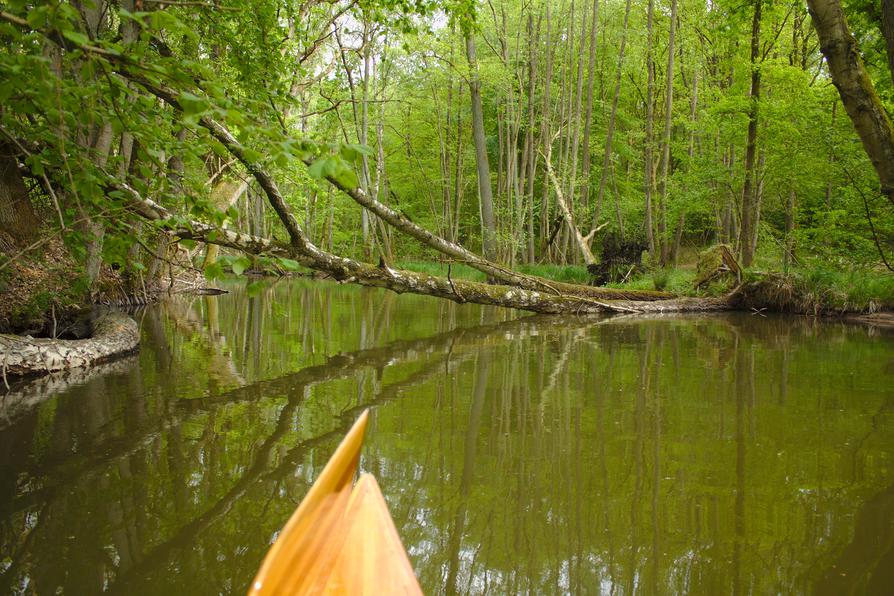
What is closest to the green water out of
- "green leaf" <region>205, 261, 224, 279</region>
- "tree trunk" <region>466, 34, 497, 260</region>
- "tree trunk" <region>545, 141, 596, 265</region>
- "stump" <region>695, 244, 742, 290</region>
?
"green leaf" <region>205, 261, 224, 279</region>

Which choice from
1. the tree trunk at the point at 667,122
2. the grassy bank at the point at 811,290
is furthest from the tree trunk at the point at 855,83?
the tree trunk at the point at 667,122

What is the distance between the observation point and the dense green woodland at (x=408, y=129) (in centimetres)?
232

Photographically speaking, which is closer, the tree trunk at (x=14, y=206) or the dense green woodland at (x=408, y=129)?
the dense green woodland at (x=408, y=129)

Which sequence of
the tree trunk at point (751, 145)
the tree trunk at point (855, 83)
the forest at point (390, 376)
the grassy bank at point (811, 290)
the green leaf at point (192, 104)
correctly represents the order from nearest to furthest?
the green leaf at point (192, 104), the forest at point (390, 376), the tree trunk at point (855, 83), the grassy bank at point (811, 290), the tree trunk at point (751, 145)

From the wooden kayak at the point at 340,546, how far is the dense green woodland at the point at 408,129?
2.57 ft

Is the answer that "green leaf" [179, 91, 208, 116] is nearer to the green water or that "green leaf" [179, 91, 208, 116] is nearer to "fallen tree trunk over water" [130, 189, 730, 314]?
the green water

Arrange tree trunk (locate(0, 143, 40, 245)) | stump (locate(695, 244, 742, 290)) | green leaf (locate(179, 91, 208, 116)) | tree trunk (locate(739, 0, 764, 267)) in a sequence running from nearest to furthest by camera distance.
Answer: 1. green leaf (locate(179, 91, 208, 116))
2. tree trunk (locate(0, 143, 40, 245))
3. tree trunk (locate(739, 0, 764, 267))
4. stump (locate(695, 244, 742, 290))

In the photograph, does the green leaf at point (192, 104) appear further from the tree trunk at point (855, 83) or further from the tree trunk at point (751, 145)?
the tree trunk at point (751, 145)

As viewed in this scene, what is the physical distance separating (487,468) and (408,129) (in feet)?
79.3

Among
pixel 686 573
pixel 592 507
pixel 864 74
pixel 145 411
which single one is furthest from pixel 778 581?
pixel 145 411

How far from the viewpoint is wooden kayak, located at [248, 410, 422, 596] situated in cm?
119

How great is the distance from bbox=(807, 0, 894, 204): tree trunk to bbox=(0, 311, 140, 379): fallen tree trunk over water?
659 centimetres

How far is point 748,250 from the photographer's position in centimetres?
1251

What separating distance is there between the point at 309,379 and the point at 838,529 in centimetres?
404
